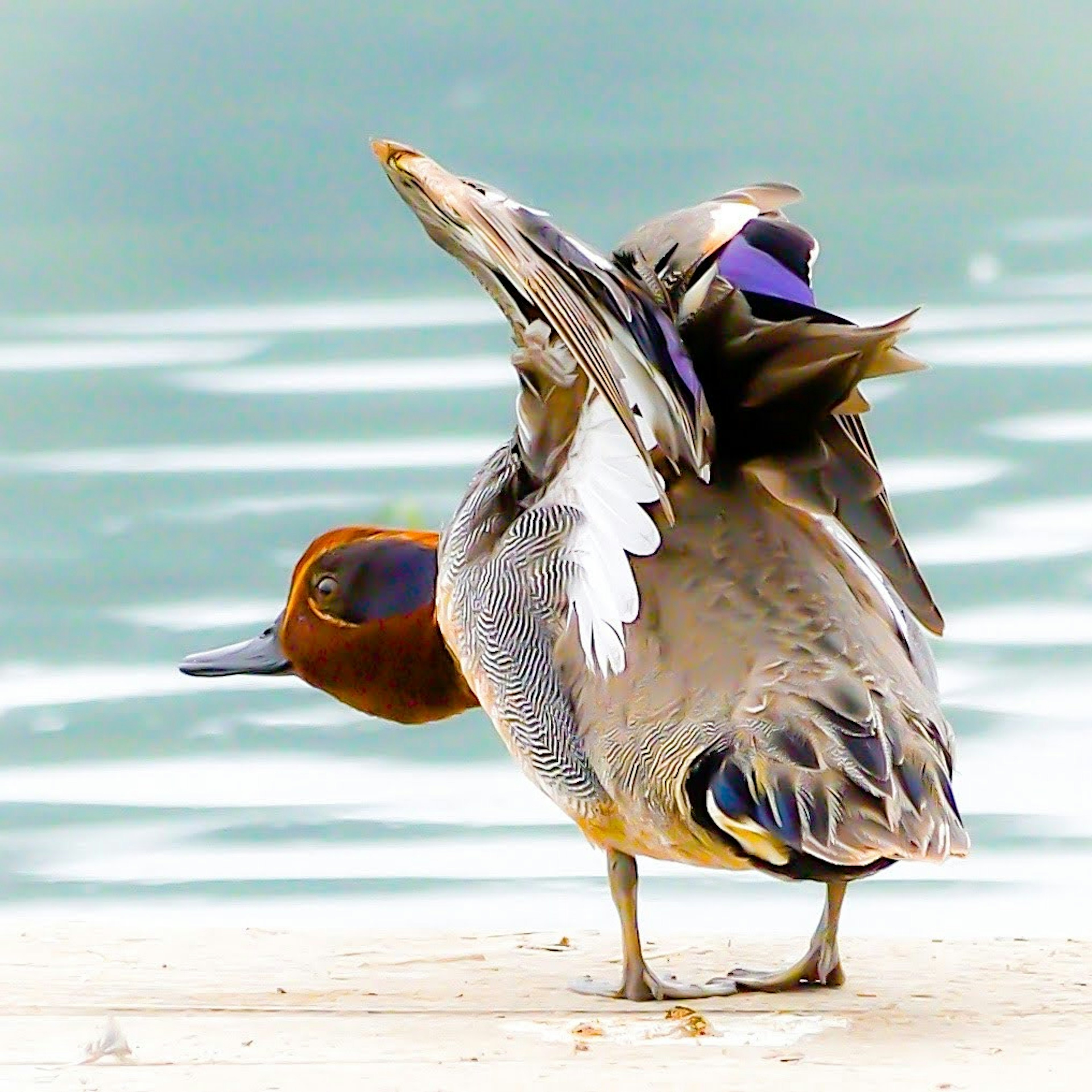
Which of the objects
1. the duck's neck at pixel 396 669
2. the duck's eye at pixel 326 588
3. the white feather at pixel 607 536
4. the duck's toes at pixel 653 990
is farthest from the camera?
A: the duck's eye at pixel 326 588

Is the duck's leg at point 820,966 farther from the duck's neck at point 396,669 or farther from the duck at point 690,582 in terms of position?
the duck's neck at point 396,669

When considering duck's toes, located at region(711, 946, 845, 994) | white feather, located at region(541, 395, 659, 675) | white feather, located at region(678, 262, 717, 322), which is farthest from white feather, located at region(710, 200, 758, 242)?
duck's toes, located at region(711, 946, 845, 994)

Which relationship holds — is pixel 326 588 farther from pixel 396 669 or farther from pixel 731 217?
pixel 731 217

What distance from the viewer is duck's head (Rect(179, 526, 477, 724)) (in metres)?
5.89

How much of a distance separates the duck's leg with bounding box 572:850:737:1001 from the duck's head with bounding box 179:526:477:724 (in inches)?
30.0

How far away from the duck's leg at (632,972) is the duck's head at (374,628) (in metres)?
0.76

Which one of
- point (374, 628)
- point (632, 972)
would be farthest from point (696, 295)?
point (374, 628)

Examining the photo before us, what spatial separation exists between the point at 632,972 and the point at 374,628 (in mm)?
1072

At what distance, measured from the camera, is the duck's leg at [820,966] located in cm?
523

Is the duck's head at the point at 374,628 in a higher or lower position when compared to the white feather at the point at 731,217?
lower

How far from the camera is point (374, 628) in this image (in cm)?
591

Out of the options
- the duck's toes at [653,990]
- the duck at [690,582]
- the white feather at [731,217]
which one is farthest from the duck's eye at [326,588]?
the white feather at [731,217]

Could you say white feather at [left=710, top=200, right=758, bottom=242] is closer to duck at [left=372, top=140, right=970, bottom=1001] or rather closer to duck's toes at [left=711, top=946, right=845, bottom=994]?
duck at [left=372, top=140, right=970, bottom=1001]

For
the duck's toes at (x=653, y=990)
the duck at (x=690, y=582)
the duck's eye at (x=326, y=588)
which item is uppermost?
the duck at (x=690, y=582)
